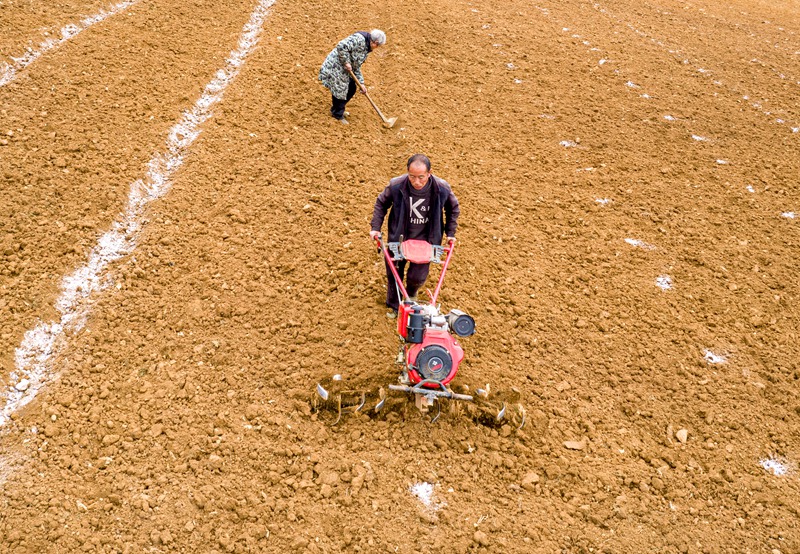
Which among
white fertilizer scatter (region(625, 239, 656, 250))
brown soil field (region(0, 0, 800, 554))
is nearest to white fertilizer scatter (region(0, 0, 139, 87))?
brown soil field (region(0, 0, 800, 554))

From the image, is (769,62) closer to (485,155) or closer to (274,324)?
(485,155)

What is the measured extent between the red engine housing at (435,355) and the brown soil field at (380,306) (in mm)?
613

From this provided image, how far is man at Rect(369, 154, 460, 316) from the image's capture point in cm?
448

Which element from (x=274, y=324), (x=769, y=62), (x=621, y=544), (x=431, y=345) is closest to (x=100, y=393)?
(x=274, y=324)

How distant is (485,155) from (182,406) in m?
5.75

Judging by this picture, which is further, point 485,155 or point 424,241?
point 485,155

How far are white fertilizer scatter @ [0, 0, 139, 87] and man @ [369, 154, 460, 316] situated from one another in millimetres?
6986

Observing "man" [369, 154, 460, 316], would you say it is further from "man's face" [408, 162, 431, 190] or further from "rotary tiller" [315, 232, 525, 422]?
"rotary tiller" [315, 232, 525, 422]

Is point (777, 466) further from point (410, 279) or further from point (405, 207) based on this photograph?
point (405, 207)

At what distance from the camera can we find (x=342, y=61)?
797 cm

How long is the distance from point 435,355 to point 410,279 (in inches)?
48.3

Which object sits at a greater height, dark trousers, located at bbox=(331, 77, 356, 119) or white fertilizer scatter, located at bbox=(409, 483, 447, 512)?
dark trousers, located at bbox=(331, 77, 356, 119)

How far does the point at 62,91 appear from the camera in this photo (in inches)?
317

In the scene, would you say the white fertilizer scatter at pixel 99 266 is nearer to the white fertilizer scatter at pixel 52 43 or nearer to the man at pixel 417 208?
the white fertilizer scatter at pixel 52 43
